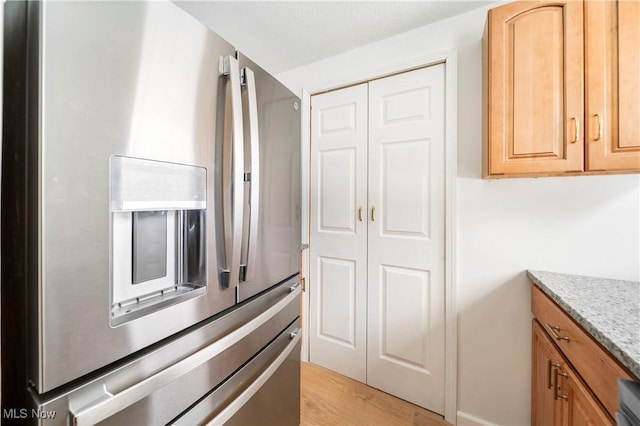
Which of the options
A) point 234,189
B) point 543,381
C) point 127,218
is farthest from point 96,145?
point 543,381

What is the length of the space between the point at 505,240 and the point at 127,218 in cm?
169

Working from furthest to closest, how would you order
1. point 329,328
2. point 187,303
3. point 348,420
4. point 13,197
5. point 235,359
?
point 329,328, point 348,420, point 235,359, point 187,303, point 13,197

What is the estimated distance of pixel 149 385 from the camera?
2.03 ft

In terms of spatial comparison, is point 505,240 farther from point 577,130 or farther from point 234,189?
point 234,189

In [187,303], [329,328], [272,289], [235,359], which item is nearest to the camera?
[187,303]

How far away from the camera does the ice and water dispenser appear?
61 cm

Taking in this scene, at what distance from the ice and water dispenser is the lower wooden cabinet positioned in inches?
47.8

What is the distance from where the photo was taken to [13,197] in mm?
542

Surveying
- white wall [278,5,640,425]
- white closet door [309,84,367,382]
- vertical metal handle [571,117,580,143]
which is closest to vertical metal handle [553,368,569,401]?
white wall [278,5,640,425]

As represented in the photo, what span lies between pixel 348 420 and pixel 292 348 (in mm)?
725

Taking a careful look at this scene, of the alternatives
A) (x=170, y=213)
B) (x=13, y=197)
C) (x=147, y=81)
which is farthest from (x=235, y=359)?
(x=147, y=81)

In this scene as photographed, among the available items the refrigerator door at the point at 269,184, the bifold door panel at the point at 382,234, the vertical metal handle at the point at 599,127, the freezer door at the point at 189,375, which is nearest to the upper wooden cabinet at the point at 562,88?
the vertical metal handle at the point at 599,127

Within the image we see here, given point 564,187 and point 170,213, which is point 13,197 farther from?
point 564,187

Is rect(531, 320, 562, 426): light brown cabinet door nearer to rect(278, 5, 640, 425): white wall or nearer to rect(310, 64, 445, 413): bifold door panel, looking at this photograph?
rect(278, 5, 640, 425): white wall
